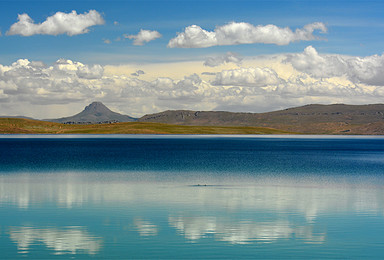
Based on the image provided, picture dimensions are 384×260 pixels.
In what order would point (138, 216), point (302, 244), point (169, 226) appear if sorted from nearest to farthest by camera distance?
point (302, 244), point (169, 226), point (138, 216)

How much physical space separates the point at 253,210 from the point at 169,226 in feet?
25.9

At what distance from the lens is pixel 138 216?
30.9 m

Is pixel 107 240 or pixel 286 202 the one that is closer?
pixel 107 240

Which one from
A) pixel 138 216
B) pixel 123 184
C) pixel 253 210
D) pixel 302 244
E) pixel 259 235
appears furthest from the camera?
pixel 123 184

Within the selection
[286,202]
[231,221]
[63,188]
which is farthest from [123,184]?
[231,221]

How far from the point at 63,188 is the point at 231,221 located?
20921 mm

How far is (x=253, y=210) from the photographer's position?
33.8 metres

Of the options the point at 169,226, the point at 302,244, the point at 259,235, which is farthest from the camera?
the point at 169,226

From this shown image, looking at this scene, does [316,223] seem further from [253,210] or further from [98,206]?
[98,206]

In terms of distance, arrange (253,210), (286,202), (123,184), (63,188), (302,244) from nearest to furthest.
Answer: (302,244) → (253,210) → (286,202) → (63,188) → (123,184)

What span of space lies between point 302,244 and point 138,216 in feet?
35.7

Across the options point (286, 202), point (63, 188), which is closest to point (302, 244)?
A: point (286, 202)

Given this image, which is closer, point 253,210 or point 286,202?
point 253,210

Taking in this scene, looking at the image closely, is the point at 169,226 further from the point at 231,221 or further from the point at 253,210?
the point at 253,210
